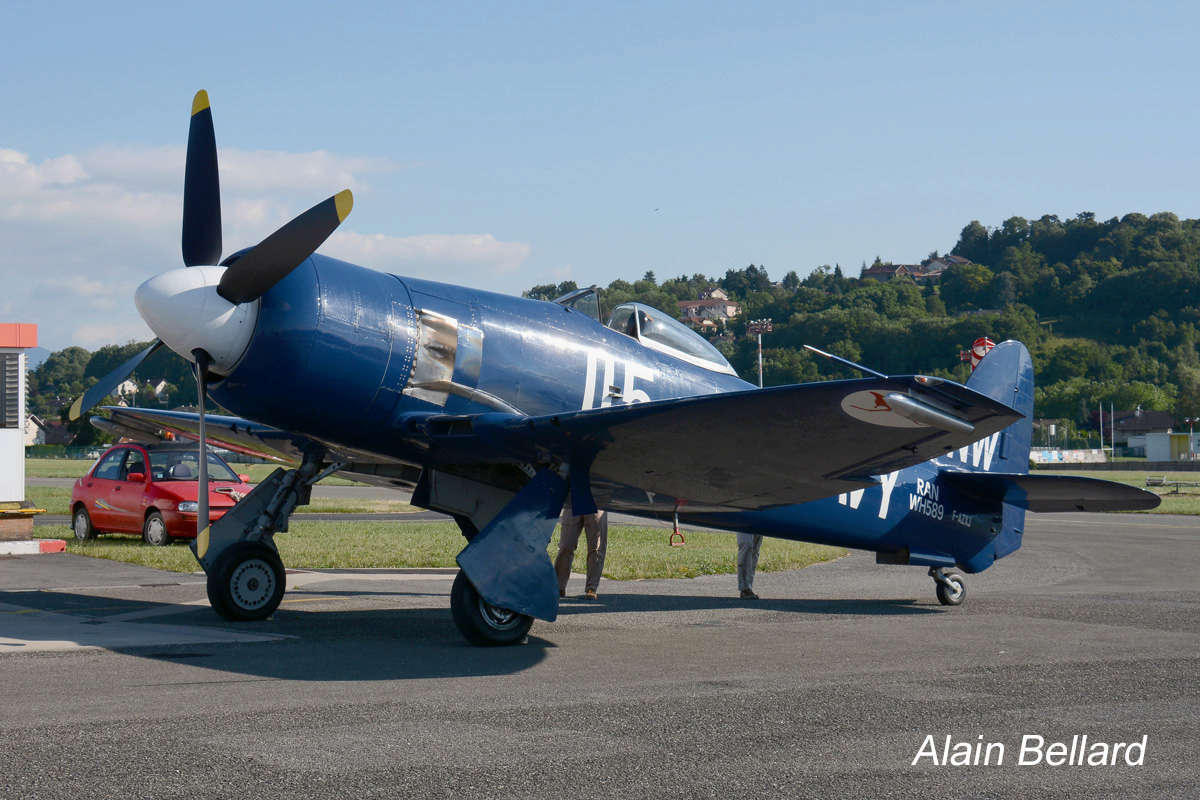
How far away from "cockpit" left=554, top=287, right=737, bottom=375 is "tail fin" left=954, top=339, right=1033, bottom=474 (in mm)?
3810

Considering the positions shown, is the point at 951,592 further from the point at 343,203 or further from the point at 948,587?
the point at 343,203

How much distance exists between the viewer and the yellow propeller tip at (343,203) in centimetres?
823

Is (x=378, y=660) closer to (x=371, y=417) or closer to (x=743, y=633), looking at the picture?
(x=371, y=417)

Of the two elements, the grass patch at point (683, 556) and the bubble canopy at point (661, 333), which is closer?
the bubble canopy at point (661, 333)

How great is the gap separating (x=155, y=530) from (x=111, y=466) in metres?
2.05

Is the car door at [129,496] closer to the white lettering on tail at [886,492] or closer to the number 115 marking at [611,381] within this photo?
the number 115 marking at [611,381]

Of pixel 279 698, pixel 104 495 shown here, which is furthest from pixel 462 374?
pixel 104 495

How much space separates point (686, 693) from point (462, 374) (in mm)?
3398

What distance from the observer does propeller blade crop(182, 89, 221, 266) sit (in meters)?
8.98

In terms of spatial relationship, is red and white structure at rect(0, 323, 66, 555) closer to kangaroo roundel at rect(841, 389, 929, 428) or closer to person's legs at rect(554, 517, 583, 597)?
person's legs at rect(554, 517, 583, 597)

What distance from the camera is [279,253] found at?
8.16m

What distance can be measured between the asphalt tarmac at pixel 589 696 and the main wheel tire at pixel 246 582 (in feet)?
0.72

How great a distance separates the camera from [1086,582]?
48.8 ft

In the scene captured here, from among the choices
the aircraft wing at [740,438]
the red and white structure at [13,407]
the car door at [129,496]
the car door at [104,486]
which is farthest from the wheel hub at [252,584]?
the car door at [104,486]
